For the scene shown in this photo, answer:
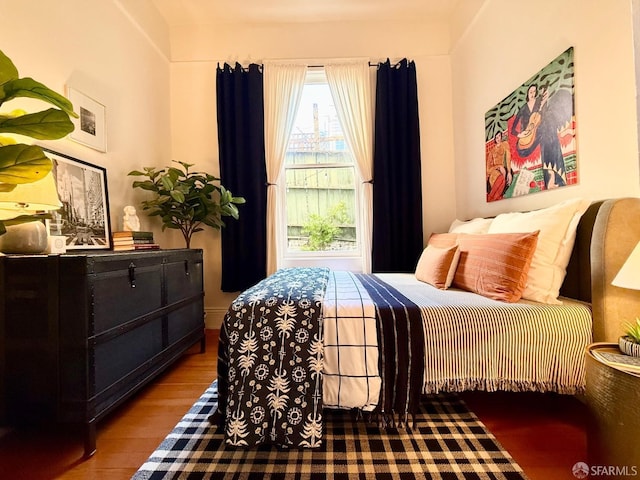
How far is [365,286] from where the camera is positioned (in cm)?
200

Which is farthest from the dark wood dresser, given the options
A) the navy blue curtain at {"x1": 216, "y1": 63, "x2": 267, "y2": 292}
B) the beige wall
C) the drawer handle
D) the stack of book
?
the navy blue curtain at {"x1": 216, "y1": 63, "x2": 267, "y2": 292}

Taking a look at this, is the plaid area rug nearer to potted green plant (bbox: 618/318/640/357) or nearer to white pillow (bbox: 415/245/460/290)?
potted green plant (bbox: 618/318/640/357)

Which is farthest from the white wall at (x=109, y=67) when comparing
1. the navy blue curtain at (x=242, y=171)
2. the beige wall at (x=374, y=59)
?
the navy blue curtain at (x=242, y=171)

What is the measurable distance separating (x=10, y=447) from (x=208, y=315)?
1.91 metres

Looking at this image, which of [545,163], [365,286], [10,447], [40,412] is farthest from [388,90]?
[10,447]

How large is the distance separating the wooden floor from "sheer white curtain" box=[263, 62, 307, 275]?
1707 millimetres

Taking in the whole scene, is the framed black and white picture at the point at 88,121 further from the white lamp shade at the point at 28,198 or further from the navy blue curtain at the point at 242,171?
the navy blue curtain at the point at 242,171

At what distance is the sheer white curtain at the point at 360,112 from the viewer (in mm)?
3256

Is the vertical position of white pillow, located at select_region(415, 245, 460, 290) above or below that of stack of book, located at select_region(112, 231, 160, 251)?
below

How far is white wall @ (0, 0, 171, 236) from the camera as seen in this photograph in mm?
1709

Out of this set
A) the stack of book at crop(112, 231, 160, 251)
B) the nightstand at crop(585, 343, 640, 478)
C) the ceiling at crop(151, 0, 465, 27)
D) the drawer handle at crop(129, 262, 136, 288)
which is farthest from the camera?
the ceiling at crop(151, 0, 465, 27)

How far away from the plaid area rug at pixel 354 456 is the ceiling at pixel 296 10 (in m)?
3.41

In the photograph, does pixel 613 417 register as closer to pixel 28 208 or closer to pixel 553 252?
pixel 553 252

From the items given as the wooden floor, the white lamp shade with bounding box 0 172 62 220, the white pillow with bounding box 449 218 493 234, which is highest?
the white lamp shade with bounding box 0 172 62 220
